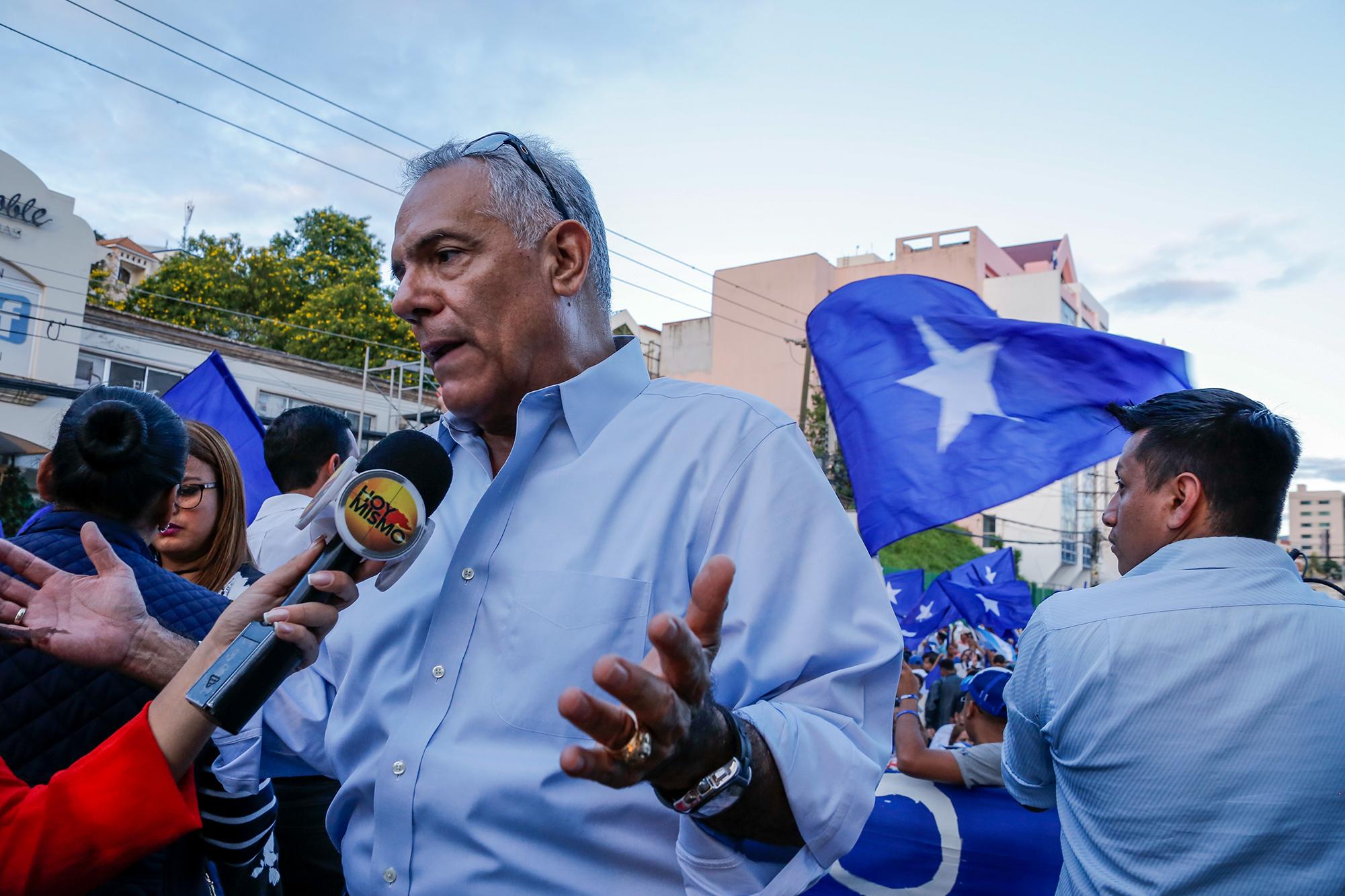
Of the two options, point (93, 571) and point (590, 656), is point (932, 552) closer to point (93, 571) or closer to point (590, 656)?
point (93, 571)

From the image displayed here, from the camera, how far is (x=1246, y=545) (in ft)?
8.11

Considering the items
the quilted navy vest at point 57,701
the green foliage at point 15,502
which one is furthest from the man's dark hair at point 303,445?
the green foliage at point 15,502

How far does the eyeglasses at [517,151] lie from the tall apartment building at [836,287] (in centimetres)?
3083

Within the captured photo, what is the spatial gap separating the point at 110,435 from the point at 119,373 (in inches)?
933

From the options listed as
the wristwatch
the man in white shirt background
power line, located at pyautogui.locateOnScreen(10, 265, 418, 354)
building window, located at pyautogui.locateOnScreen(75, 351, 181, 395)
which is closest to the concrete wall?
building window, located at pyautogui.locateOnScreen(75, 351, 181, 395)

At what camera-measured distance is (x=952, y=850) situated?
3.65m

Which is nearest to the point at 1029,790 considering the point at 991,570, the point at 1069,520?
the point at 991,570

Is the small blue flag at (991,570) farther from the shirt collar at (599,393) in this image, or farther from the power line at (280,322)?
the power line at (280,322)

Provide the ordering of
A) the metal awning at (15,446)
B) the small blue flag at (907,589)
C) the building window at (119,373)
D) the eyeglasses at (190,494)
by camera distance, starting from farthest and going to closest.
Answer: the building window at (119,373)
the metal awning at (15,446)
the small blue flag at (907,589)
the eyeglasses at (190,494)

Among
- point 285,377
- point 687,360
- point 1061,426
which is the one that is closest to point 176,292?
point 285,377

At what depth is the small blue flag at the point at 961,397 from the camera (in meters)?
4.89

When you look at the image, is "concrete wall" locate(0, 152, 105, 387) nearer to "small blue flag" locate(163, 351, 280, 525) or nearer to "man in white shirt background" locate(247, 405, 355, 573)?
"small blue flag" locate(163, 351, 280, 525)

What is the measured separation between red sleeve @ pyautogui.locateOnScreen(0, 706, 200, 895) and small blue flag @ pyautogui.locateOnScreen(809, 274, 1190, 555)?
3656 millimetres

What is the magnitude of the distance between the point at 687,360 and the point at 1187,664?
36.8 m
